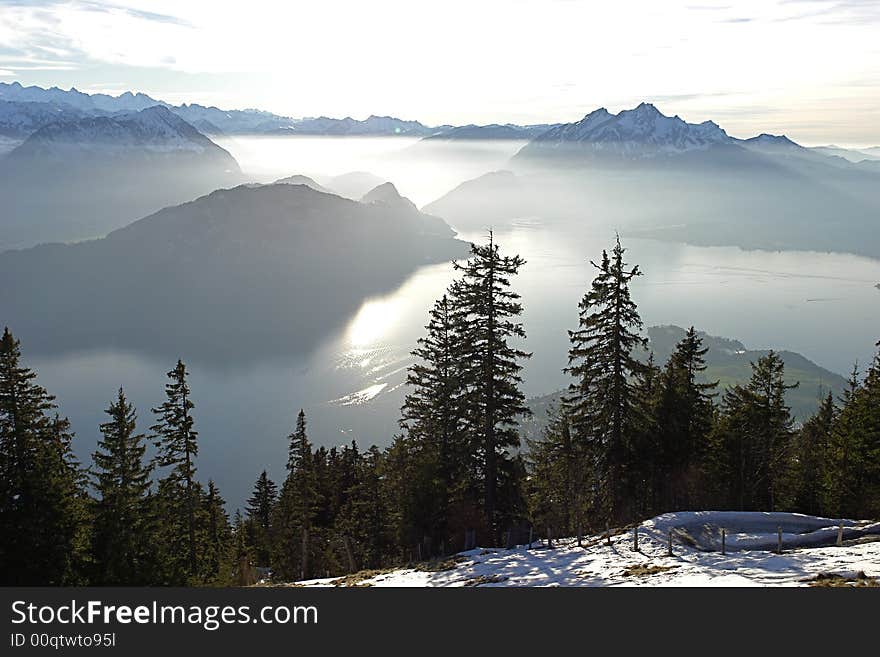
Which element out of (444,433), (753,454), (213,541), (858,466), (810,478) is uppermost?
(444,433)

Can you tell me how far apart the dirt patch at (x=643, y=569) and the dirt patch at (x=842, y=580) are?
4100 millimetres

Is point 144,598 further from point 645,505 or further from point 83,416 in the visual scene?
point 83,416

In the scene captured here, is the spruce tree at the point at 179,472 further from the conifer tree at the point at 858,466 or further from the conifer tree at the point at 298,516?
the conifer tree at the point at 858,466

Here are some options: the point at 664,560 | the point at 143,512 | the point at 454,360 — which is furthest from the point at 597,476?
the point at 143,512

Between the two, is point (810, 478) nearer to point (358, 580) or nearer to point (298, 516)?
point (358, 580)

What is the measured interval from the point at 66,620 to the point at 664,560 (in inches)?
653

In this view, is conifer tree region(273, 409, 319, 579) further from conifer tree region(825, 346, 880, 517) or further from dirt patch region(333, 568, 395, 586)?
conifer tree region(825, 346, 880, 517)

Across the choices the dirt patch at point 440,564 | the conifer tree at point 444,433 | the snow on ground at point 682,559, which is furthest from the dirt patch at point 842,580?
the conifer tree at point 444,433

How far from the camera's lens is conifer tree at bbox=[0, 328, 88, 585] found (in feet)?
78.0

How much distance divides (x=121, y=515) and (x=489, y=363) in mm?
18008

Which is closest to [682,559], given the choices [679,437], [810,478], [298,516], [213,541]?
[679,437]

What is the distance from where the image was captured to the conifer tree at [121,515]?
86.3 feet

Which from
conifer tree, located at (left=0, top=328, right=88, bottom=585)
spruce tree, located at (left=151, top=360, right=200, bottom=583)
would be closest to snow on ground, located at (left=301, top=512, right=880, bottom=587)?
conifer tree, located at (left=0, top=328, right=88, bottom=585)

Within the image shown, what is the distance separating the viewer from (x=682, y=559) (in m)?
19.3
